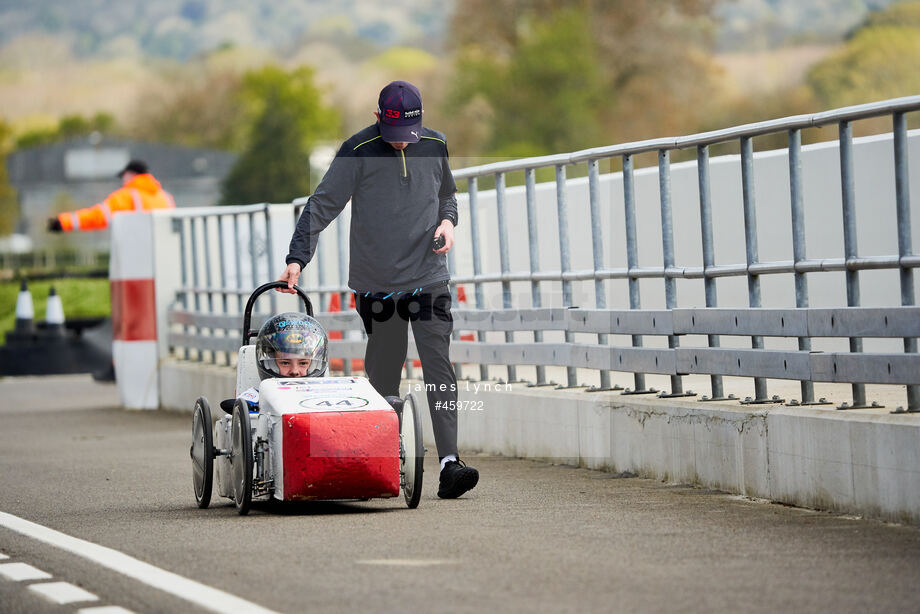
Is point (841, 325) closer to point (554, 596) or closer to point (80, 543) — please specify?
point (554, 596)

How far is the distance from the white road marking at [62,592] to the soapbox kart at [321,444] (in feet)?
6.01

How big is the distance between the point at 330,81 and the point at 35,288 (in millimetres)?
119020

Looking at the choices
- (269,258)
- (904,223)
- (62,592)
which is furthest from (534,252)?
(62,592)

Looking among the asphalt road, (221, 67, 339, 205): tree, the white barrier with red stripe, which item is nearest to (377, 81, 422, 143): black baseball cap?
the asphalt road

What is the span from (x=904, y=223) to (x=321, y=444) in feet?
9.08

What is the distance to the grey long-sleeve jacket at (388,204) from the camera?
29.7 ft

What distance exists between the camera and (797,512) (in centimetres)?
801

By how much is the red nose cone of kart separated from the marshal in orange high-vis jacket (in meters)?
10.8

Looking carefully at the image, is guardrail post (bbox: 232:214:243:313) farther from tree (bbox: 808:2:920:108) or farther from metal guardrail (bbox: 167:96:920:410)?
tree (bbox: 808:2:920:108)

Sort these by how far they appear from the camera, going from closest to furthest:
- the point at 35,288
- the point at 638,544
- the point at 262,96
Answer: the point at 638,544 < the point at 35,288 < the point at 262,96

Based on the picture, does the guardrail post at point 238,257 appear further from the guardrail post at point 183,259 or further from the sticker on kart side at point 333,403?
the sticker on kart side at point 333,403

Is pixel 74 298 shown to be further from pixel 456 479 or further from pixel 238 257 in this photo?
pixel 456 479

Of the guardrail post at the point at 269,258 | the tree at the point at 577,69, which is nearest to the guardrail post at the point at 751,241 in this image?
the guardrail post at the point at 269,258

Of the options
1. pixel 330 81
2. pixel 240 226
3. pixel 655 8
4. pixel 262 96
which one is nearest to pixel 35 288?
pixel 240 226
